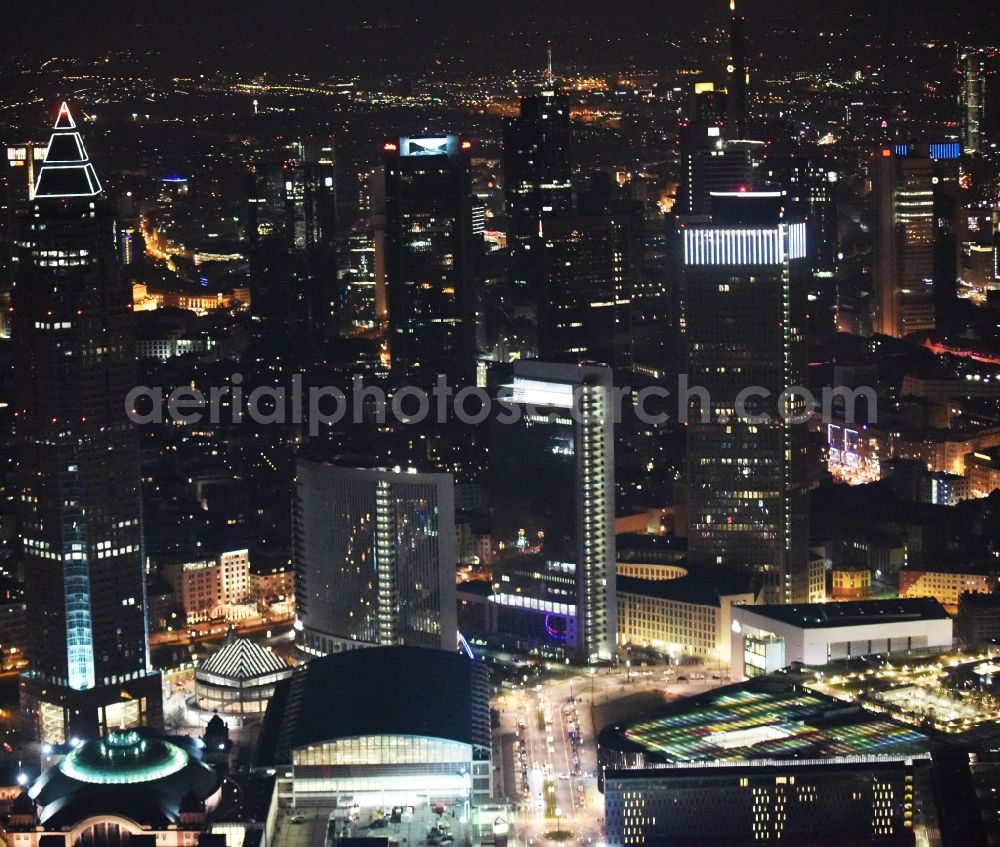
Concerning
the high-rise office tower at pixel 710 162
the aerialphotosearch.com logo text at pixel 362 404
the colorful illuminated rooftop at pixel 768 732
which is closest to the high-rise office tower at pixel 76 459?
the colorful illuminated rooftop at pixel 768 732

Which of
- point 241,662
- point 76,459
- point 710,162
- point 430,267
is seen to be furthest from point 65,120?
point 710,162

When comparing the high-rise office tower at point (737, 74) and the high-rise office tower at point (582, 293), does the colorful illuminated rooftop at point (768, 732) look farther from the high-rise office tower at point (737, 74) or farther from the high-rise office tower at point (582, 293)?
the high-rise office tower at point (582, 293)

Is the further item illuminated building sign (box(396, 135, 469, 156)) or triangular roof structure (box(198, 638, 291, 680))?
illuminated building sign (box(396, 135, 469, 156))

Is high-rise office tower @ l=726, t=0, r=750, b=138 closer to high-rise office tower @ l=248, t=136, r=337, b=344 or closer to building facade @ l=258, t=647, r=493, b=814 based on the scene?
high-rise office tower @ l=248, t=136, r=337, b=344

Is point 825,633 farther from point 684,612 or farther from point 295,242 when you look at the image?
point 295,242

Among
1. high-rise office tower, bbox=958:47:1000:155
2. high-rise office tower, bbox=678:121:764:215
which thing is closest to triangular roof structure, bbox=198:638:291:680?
high-rise office tower, bbox=678:121:764:215

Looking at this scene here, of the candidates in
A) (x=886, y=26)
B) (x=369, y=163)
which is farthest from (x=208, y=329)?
(x=886, y=26)
